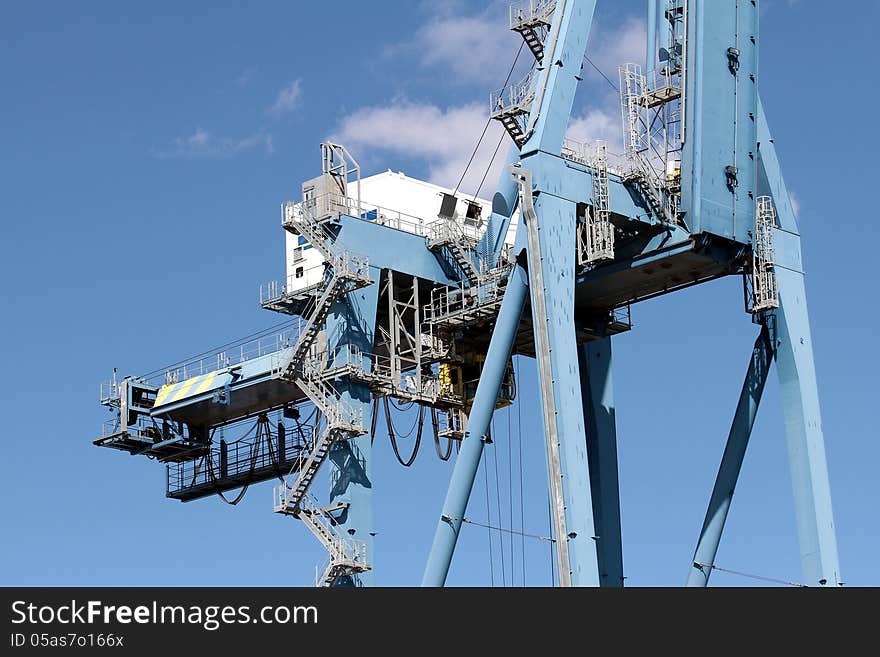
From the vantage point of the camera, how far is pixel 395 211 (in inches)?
2564

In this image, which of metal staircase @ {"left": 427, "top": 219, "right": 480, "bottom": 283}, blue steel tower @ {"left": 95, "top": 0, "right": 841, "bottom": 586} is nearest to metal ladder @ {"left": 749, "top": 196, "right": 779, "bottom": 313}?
blue steel tower @ {"left": 95, "top": 0, "right": 841, "bottom": 586}

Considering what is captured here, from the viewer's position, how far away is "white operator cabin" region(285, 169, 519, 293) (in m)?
65.1

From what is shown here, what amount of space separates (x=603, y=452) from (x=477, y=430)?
6.50 metres

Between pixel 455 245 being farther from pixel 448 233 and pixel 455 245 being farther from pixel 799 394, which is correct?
pixel 799 394

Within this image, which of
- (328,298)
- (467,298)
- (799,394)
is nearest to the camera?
(799,394)

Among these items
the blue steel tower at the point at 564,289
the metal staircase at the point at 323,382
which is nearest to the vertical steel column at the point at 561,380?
the blue steel tower at the point at 564,289

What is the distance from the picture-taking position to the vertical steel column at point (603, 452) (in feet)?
198

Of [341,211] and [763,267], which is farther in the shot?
[341,211]

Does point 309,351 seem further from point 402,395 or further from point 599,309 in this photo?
point 599,309

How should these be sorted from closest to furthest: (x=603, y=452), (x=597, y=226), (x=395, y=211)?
(x=597, y=226) → (x=603, y=452) → (x=395, y=211)

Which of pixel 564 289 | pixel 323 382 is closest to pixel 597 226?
pixel 564 289

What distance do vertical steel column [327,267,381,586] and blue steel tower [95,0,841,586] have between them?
6 cm
